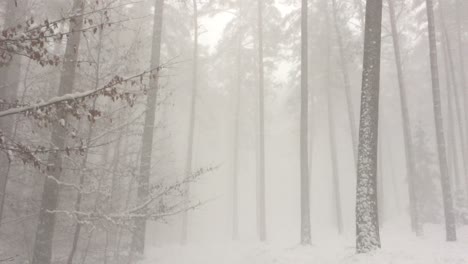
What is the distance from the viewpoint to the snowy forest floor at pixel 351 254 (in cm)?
962

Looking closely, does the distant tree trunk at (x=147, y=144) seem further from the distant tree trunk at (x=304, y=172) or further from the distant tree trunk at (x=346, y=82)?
the distant tree trunk at (x=346, y=82)

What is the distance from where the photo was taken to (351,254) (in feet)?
35.3

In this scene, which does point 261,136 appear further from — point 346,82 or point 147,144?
point 147,144

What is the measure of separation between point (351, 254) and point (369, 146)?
3.13 m

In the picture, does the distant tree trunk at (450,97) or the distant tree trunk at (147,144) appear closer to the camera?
the distant tree trunk at (147,144)

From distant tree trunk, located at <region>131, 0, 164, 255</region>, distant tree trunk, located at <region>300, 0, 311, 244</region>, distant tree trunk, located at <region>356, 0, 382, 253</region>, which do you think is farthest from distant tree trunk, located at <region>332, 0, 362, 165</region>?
distant tree trunk, located at <region>131, 0, 164, 255</region>

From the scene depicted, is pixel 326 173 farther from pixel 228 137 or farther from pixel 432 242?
pixel 432 242

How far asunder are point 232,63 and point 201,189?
24171 mm

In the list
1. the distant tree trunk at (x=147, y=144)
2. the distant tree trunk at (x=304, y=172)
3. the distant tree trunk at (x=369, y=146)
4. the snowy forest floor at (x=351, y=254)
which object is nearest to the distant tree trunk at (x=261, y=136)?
the snowy forest floor at (x=351, y=254)

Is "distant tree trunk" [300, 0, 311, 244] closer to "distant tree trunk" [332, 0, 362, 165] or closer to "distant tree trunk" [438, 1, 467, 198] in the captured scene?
"distant tree trunk" [332, 0, 362, 165]

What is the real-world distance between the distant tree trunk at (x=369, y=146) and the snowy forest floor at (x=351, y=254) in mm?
544

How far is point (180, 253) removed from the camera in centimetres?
1786

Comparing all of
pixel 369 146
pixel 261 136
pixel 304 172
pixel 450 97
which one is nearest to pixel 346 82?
pixel 261 136

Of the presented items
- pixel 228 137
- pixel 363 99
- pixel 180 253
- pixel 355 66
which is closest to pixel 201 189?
pixel 228 137
